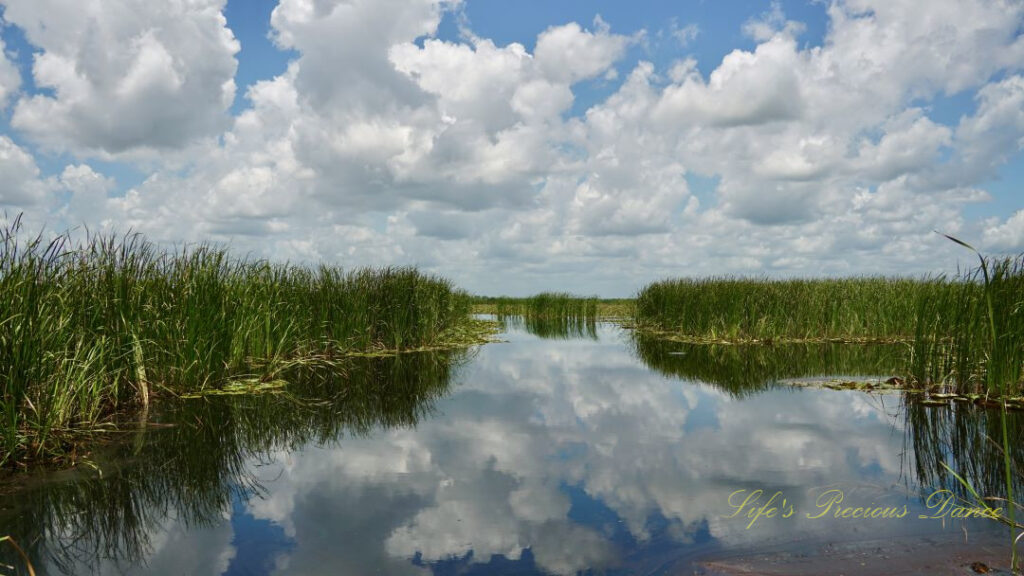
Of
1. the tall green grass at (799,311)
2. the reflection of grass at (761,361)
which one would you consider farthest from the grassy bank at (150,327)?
the tall green grass at (799,311)

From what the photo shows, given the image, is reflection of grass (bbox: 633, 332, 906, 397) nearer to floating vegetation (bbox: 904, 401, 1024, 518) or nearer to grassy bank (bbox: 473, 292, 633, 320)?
floating vegetation (bbox: 904, 401, 1024, 518)

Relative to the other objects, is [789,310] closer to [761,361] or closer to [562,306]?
[761,361]

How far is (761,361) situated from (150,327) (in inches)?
535

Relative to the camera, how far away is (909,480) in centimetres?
605

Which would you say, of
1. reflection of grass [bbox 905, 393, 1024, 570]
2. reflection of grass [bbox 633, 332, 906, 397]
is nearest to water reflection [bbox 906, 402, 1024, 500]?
reflection of grass [bbox 905, 393, 1024, 570]

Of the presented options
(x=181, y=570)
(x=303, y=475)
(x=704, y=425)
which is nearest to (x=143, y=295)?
(x=303, y=475)

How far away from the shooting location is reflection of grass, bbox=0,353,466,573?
4.59m

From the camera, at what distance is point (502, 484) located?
5930mm

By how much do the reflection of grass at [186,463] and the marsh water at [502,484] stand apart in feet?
0.08

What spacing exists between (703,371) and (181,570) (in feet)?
39.0

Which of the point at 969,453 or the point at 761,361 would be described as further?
the point at 761,361

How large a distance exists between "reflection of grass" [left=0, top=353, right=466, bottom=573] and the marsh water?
0.08ft

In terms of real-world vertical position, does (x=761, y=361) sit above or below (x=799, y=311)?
below

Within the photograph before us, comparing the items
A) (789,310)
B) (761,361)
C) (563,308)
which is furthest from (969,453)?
(563,308)
